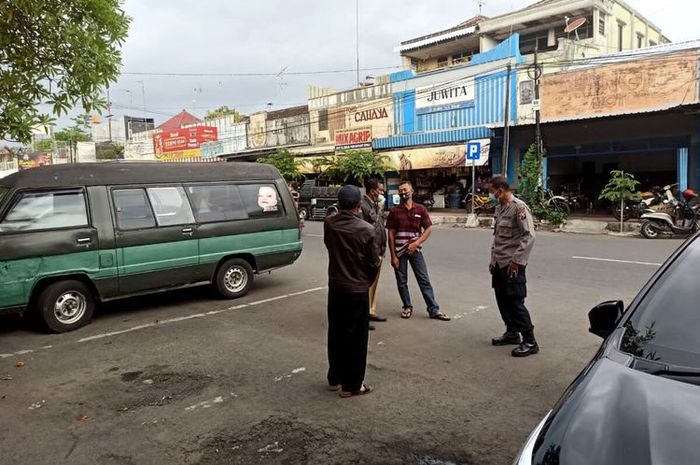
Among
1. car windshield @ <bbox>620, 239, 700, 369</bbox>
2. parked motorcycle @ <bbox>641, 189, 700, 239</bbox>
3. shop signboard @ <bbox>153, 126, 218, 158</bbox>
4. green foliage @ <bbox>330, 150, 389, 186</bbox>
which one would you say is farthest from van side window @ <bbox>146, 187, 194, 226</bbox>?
shop signboard @ <bbox>153, 126, 218, 158</bbox>

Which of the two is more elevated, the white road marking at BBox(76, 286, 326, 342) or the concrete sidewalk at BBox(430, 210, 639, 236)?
the concrete sidewalk at BBox(430, 210, 639, 236)

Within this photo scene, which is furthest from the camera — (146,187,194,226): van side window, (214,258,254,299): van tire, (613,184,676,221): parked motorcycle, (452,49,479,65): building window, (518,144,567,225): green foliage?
(452,49,479,65): building window

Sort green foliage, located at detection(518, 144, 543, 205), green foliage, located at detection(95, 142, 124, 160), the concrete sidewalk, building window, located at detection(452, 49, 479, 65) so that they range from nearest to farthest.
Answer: the concrete sidewalk < green foliage, located at detection(518, 144, 543, 205) < building window, located at detection(452, 49, 479, 65) < green foliage, located at detection(95, 142, 124, 160)

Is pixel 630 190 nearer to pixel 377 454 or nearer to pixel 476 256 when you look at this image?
pixel 476 256

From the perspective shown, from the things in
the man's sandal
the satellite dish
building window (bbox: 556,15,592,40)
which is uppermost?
building window (bbox: 556,15,592,40)

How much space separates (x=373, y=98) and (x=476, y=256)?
57.1ft

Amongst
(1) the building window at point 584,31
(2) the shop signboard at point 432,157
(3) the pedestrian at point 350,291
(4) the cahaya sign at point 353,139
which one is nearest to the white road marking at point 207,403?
(3) the pedestrian at point 350,291

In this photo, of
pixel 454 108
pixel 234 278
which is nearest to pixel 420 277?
pixel 234 278

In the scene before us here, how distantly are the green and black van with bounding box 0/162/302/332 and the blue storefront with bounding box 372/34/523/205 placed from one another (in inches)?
584

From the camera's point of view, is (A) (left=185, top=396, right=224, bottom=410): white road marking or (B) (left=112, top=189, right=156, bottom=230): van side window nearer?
(A) (left=185, top=396, right=224, bottom=410): white road marking

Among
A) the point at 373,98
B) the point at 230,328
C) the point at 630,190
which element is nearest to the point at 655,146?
the point at 630,190

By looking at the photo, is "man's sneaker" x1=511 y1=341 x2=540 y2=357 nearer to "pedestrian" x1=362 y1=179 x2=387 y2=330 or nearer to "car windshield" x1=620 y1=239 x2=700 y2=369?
"pedestrian" x1=362 y1=179 x2=387 y2=330

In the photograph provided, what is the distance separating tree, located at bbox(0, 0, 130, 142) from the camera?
17.4 ft

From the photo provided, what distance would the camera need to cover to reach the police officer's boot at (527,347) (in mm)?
5277
